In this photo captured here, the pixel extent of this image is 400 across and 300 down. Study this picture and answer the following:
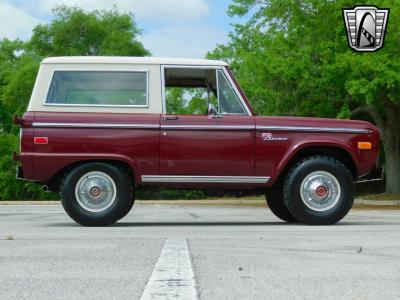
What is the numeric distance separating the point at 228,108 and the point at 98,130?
171cm

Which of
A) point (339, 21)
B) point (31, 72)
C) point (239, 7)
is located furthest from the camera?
point (31, 72)

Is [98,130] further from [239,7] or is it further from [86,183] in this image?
[239,7]

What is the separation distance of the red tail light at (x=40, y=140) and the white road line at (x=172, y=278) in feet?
12.6

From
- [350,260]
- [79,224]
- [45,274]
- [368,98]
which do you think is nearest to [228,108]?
[79,224]

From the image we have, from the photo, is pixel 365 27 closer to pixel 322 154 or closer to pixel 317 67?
pixel 317 67

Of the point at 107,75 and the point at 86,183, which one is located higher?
the point at 107,75

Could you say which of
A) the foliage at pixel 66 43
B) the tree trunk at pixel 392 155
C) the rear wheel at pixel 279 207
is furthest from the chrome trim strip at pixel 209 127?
the foliage at pixel 66 43

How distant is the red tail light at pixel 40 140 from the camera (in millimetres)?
10141

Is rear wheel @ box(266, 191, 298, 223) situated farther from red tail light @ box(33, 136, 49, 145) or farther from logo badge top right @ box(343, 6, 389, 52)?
logo badge top right @ box(343, 6, 389, 52)

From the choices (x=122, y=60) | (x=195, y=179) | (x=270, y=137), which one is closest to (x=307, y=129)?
(x=270, y=137)

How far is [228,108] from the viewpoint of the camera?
1057cm

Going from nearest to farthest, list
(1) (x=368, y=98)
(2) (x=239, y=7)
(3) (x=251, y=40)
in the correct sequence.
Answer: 1. (1) (x=368, y=98)
2. (2) (x=239, y=7)
3. (3) (x=251, y=40)

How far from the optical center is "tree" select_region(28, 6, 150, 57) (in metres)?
63.1

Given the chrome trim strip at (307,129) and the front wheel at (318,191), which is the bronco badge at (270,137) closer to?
the chrome trim strip at (307,129)
